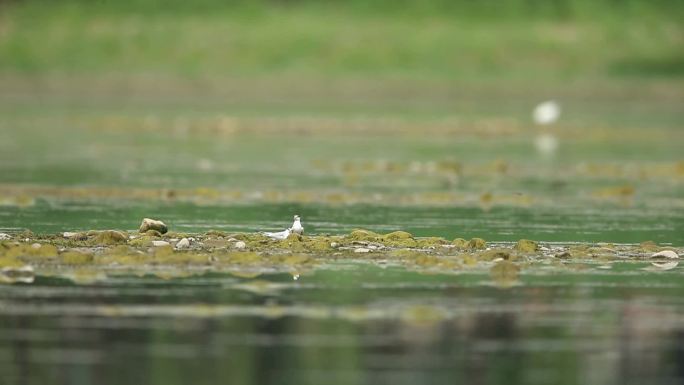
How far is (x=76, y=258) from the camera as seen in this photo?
14.2 metres

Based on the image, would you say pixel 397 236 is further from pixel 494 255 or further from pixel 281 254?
pixel 281 254

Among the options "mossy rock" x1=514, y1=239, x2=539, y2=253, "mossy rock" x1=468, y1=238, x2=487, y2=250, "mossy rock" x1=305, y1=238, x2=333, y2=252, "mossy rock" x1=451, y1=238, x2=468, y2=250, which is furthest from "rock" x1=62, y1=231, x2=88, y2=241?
"mossy rock" x1=514, y1=239, x2=539, y2=253

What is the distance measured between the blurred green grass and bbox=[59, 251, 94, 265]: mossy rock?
67.0 meters

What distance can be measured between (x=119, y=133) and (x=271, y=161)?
12019 mm

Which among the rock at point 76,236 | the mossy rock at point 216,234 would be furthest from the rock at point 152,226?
the rock at point 76,236

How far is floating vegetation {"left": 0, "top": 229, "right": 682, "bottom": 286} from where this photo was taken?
1420 centimetres

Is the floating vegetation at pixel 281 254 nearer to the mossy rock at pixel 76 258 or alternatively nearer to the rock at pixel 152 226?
the mossy rock at pixel 76 258

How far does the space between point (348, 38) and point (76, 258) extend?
78471 mm

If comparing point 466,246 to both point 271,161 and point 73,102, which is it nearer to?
point 271,161

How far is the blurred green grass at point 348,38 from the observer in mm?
83375

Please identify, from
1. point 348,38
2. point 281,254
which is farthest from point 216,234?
point 348,38

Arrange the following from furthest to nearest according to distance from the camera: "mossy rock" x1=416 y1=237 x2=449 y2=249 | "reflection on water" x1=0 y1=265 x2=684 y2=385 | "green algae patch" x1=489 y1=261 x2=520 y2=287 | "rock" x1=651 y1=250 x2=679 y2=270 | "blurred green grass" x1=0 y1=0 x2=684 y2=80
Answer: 1. "blurred green grass" x1=0 y1=0 x2=684 y2=80
2. "mossy rock" x1=416 y1=237 x2=449 y2=249
3. "rock" x1=651 y1=250 x2=679 y2=270
4. "green algae patch" x1=489 y1=261 x2=520 y2=287
5. "reflection on water" x1=0 y1=265 x2=684 y2=385

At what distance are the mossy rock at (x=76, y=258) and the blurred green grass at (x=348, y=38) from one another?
220 ft

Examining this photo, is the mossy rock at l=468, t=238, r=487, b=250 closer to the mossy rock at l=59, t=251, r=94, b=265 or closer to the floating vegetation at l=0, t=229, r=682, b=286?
the floating vegetation at l=0, t=229, r=682, b=286
